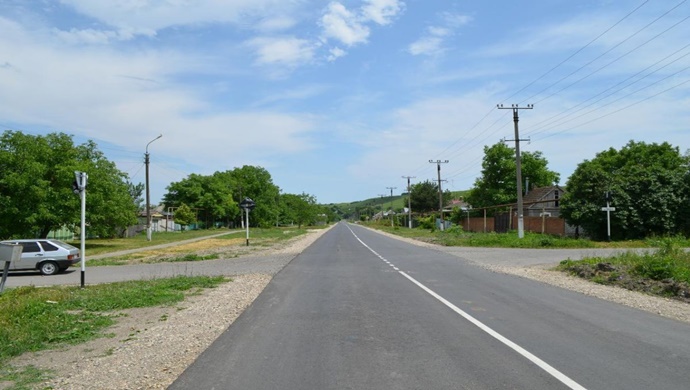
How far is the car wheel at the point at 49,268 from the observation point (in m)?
A: 20.8

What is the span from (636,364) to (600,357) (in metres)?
0.43

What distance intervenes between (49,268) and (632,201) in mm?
32920

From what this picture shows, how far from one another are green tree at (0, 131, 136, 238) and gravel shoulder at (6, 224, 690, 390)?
29.4 metres

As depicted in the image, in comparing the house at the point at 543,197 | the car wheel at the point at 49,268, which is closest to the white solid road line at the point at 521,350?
the car wheel at the point at 49,268

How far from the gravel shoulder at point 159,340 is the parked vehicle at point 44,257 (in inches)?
401

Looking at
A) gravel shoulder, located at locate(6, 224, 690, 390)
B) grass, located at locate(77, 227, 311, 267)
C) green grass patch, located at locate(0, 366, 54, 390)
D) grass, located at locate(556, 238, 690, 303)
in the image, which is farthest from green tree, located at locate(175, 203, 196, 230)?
green grass patch, located at locate(0, 366, 54, 390)

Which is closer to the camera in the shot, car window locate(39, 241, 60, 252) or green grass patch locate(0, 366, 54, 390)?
green grass patch locate(0, 366, 54, 390)

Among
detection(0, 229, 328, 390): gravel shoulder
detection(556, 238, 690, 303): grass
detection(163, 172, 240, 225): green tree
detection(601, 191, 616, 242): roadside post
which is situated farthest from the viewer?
detection(163, 172, 240, 225): green tree

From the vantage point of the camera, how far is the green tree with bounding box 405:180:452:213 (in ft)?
369

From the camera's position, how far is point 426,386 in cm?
544

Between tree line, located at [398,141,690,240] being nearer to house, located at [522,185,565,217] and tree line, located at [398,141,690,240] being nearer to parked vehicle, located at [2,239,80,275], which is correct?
house, located at [522,185,565,217]

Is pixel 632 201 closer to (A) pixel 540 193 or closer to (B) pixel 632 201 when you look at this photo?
(B) pixel 632 201

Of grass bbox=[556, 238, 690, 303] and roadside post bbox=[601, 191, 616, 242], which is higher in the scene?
roadside post bbox=[601, 191, 616, 242]

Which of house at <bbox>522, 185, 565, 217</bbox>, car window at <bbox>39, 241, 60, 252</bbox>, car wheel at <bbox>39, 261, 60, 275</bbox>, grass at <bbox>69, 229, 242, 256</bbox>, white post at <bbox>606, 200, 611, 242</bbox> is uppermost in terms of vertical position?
house at <bbox>522, 185, 565, 217</bbox>
